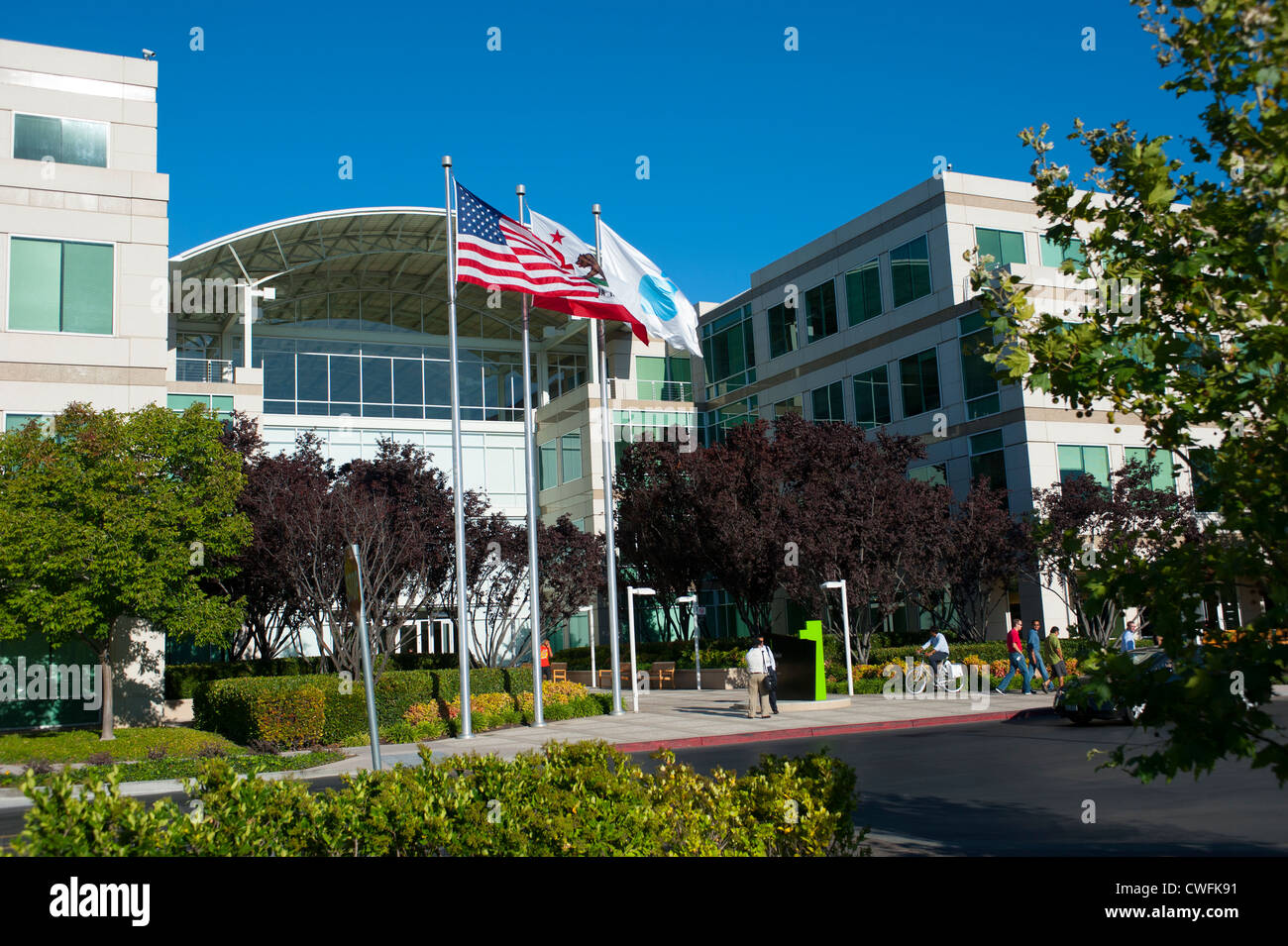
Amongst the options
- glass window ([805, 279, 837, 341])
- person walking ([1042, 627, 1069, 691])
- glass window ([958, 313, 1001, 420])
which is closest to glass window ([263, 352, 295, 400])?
glass window ([805, 279, 837, 341])

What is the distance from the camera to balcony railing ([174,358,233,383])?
4228 centimetres

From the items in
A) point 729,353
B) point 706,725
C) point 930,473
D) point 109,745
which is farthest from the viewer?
point 729,353

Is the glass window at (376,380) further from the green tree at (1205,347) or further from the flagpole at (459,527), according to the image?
the green tree at (1205,347)

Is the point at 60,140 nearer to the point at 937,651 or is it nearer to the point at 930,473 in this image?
the point at 937,651

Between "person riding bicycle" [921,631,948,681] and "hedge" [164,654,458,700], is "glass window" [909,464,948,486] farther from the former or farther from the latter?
"hedge" [164,654,458,700]

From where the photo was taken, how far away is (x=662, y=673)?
35156 mm

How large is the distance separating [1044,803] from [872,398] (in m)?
30.3

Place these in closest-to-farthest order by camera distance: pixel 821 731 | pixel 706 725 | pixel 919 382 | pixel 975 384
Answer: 1. pixel 821 731
2. pixel 706 725
3. pixel 975 384
4. pixel 919 382

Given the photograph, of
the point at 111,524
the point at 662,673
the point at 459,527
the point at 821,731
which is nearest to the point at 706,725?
the point at 821,731

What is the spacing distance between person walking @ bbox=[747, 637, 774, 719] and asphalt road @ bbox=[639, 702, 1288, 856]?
5208 mm

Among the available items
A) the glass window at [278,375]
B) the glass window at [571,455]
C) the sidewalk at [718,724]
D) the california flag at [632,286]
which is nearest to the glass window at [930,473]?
the sidewalk at [718,724]

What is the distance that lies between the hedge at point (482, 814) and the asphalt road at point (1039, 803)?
1.97 m

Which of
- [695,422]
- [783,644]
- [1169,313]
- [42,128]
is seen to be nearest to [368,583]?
[783,644]
